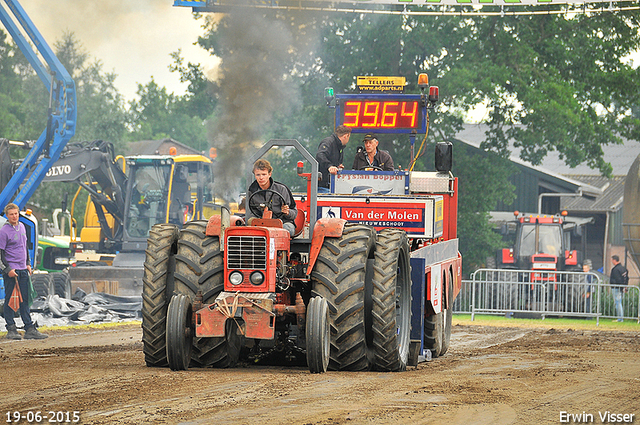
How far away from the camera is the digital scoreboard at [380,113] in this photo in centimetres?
1341

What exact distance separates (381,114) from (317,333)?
5799mm

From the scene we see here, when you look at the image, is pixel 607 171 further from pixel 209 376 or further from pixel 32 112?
pixel 32 112

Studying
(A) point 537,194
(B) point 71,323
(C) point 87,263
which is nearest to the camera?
(B) point 71,323

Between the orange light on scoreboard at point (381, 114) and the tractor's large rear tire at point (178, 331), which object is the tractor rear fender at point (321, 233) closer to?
the tractor's large rear tire at point (178, 331)

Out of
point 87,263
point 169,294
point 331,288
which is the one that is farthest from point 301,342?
point 87,263

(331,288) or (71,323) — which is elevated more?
(331,288)

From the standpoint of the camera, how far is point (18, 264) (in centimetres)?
1448

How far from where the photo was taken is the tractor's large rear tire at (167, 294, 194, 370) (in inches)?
330

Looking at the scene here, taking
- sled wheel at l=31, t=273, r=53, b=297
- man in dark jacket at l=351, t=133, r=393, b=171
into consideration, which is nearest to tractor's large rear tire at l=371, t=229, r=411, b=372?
man in dark jacket at l=351, t=133, r=393, b=171

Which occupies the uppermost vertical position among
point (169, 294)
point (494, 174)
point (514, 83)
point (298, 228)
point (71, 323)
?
point (514, 83)

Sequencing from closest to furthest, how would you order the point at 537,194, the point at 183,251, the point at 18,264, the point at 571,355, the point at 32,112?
the point at 183,251, the point at 571,355, the point at 18,264, the point at 537,194, the point at 32,112

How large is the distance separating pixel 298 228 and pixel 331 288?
3.08ft

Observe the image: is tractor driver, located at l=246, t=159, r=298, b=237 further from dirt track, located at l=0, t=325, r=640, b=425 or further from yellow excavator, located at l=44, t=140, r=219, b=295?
yellow excavator, located at l=44, t=140, r=219, b=295

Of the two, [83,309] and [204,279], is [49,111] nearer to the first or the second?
[83,309]
